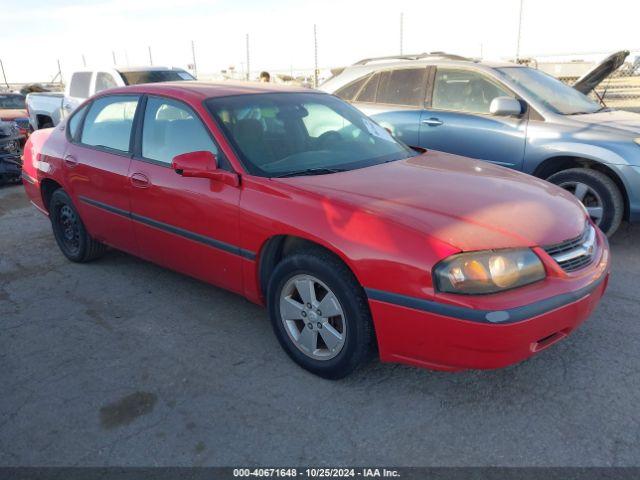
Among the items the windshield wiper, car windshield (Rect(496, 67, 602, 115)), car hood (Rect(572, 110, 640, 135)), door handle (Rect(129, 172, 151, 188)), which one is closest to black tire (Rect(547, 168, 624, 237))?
car hood (Rect(572, 110, 640, 135))

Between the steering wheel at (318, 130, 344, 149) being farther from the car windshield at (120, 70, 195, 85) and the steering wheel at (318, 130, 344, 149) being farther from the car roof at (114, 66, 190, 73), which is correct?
the car roof at (114, 66, 190, 73)

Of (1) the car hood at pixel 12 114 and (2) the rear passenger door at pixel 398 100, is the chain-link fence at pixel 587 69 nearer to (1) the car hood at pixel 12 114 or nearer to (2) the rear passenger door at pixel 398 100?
(2) the rear passenger door at pixel 398 100

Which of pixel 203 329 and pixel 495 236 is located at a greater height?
pixel 495 236

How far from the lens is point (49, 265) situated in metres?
4.80

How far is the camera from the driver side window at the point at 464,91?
5.56 m

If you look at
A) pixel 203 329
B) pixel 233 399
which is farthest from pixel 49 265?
pixel 233 399

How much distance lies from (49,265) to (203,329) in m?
2.08

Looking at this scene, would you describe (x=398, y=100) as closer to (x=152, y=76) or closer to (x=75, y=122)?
(x=75, y=122)

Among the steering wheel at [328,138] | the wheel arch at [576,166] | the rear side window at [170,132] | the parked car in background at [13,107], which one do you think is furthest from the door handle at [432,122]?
the parked car in background at [13,107]

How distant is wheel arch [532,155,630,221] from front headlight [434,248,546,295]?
2.90 metres

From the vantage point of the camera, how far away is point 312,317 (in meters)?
2.89

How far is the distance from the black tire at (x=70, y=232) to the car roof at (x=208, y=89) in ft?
3.63

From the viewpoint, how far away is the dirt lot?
241cm

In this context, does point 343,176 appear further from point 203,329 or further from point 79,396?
point 79,396
